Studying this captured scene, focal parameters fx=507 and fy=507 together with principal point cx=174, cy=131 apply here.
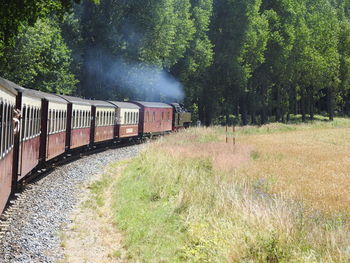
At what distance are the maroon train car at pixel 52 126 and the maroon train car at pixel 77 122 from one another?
0.82 metres

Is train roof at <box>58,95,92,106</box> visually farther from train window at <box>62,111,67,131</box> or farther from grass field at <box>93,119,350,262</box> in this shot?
grass field at <box>93,119,350,262</box>

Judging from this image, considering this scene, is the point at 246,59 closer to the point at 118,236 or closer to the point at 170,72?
the point at 170,72

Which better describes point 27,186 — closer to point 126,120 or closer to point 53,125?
point 53,125

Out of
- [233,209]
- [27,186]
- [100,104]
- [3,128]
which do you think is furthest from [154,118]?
[3,128]

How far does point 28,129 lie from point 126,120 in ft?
59.9

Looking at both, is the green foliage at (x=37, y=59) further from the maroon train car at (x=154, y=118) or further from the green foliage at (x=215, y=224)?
the green foliage at (x=215, y=224)

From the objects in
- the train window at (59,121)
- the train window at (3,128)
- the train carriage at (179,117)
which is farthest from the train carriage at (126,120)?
the train window at (3,128)

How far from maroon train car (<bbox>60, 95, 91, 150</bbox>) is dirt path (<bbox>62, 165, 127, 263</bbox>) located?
786 cm

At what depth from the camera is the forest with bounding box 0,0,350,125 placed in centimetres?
3684

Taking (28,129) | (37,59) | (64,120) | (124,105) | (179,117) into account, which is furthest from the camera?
(179,117)

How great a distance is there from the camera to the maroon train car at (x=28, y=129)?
42.2 feet

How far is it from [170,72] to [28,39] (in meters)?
23.7

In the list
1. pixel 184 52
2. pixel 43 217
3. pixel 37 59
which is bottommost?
pixel 43 217

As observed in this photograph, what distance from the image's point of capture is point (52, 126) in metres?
18.1
